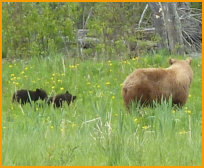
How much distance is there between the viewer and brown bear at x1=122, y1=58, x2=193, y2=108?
8219mm

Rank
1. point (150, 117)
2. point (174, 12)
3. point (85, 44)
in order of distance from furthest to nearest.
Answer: point (85, 44), point (174, 12), point (150, 117)

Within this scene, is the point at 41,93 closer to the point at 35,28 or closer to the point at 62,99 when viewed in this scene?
the point at 62,99

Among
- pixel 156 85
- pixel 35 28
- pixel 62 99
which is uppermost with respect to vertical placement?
pixel 35 28

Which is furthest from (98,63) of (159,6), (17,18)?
(159,6)

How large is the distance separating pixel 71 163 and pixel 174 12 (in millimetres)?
10966

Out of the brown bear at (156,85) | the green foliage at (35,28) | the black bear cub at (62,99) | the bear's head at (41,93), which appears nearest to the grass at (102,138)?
the black bear cub at (62,99)

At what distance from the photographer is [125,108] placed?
857 cm

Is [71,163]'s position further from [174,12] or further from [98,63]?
[174,12]

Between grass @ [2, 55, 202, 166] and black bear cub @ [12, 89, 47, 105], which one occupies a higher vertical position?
grass @ [2, 55, 202, 166]

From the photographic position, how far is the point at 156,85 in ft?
27.5

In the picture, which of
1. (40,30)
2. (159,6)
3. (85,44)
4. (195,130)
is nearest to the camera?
(195,130)

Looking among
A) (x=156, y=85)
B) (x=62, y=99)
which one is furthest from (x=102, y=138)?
(x=62, y=99)

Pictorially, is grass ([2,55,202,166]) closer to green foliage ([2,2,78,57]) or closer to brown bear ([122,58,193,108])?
brown bear ([122,58,193,108])

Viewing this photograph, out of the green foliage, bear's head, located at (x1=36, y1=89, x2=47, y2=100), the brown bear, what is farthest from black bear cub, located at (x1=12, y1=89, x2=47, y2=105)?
the green foliage
